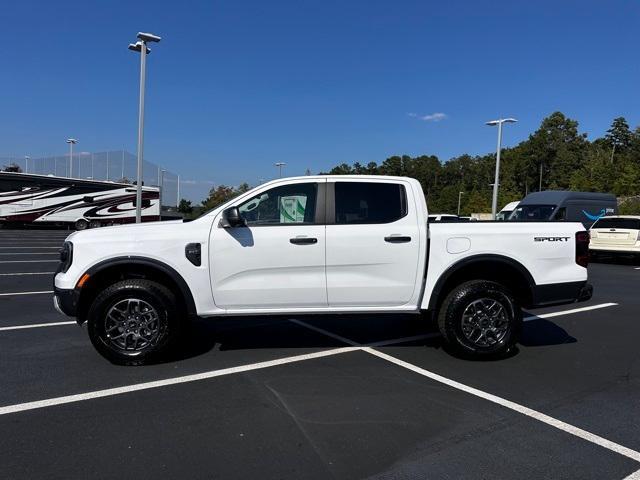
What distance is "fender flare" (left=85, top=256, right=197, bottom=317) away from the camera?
4965 millimetres

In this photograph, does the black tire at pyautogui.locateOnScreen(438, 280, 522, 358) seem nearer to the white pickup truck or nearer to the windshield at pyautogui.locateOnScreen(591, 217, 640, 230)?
the white pickup truck

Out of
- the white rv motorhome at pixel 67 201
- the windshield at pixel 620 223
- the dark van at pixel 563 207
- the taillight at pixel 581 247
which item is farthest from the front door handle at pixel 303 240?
the white rv motorhome at pixel 67 201

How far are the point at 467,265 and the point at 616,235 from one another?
1339cm

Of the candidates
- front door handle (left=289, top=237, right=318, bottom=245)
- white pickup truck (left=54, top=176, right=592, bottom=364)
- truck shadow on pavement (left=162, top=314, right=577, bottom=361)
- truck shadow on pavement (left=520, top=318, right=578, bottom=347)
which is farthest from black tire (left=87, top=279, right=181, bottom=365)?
truck shadow on pavement (left=520, top=318, right=578, bottom=347)

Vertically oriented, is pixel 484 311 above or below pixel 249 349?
above

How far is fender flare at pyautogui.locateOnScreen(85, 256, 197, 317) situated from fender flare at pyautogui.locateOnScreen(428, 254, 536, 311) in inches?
97.9

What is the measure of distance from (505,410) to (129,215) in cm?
Result: 3419

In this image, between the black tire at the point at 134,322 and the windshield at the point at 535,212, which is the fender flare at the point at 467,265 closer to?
the black tire at the point at 134,322

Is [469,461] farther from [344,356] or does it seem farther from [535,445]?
[344,356]

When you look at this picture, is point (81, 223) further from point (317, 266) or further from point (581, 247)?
point (581, 247)

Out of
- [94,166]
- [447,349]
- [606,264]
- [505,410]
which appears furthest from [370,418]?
[94,166]

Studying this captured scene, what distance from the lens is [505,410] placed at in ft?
13.4

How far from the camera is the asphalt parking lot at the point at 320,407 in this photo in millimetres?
3207

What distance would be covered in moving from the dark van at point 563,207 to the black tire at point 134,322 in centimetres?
1815
